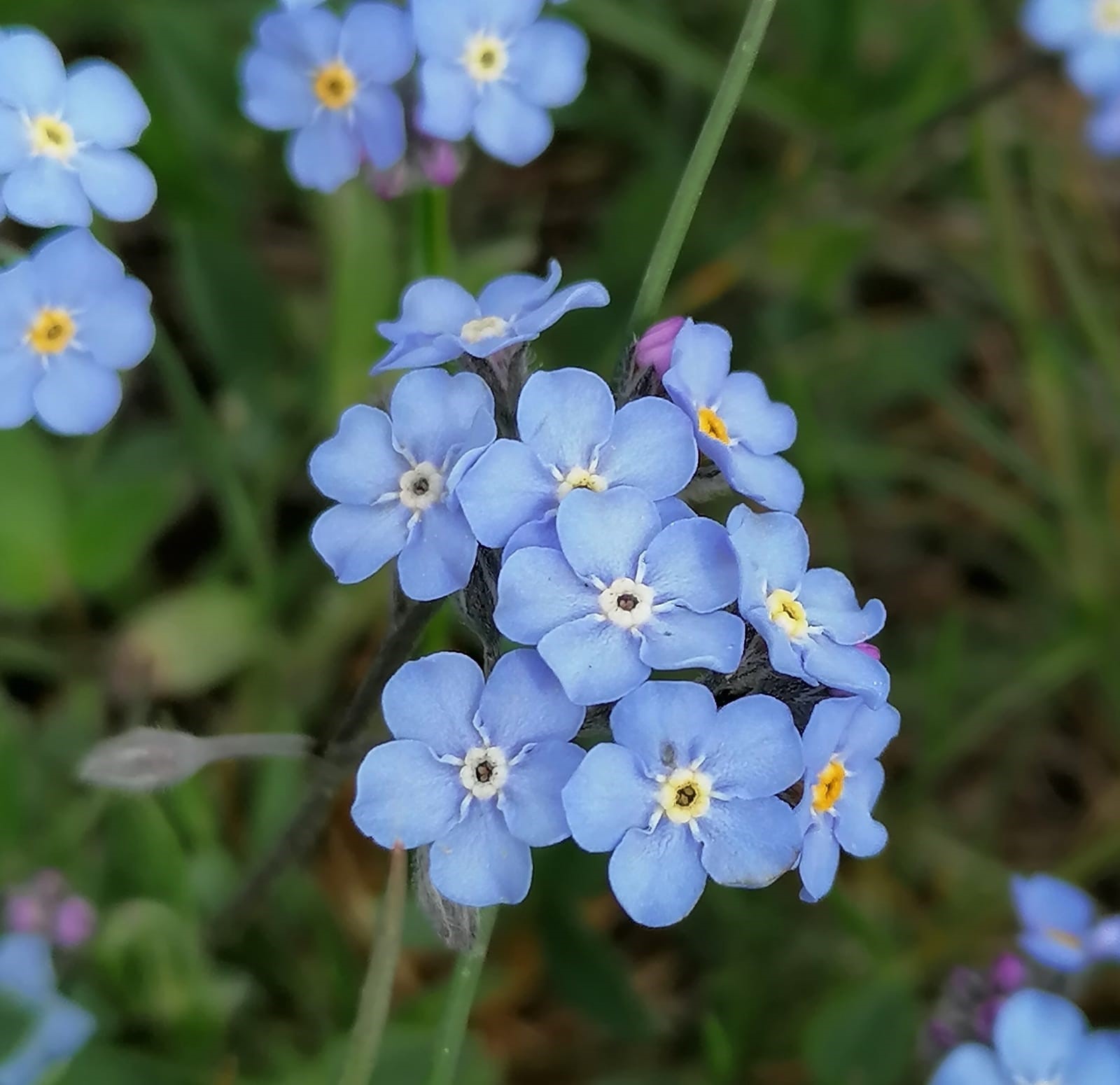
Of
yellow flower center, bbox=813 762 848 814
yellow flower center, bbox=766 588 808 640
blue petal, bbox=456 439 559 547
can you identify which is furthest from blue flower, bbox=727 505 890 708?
blue petal, bbox=456 439 559 547

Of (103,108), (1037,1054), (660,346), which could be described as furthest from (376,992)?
(103,108)

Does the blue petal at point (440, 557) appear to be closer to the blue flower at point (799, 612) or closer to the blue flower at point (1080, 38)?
the blue flower at point (799, 612)

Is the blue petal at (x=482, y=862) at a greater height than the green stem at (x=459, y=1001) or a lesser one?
greater

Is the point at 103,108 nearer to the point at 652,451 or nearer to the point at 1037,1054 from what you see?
the point at 652,451

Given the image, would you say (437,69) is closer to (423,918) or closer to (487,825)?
(487,825)

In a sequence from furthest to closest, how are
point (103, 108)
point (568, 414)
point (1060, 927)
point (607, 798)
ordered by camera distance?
point (1060, 927) → point (103, 108) → point (568, 414) → point (607, 798)

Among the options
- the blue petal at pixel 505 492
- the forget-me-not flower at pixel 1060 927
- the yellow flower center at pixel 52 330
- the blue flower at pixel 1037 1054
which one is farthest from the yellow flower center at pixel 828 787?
the yellow flower center at pixel 52 330

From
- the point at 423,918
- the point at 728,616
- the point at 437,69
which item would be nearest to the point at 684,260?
the point at 437,69
